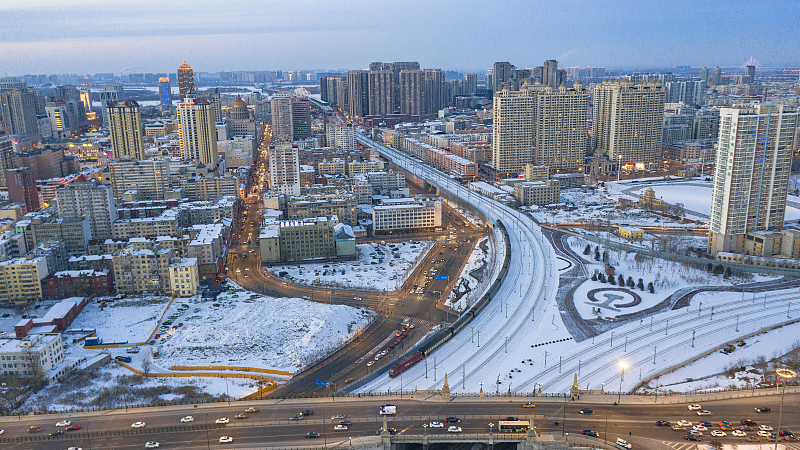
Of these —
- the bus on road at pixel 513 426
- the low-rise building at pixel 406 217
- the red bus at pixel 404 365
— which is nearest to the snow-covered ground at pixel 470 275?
the low-rise building at pixel 406 217

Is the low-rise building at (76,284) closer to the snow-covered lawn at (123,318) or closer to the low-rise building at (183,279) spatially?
the snow-covered lawn at (123,318)

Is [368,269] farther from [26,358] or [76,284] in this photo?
[26,358]

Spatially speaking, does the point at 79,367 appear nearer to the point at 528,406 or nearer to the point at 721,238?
the point at 528,406

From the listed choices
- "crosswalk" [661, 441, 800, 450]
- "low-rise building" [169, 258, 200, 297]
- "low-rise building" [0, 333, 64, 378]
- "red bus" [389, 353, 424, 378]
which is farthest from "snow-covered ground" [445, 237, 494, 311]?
"low-rise building" [0, 333, 64, 378]

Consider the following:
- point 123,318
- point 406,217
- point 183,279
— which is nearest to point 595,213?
point 406,217

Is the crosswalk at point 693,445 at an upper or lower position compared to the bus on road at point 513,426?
lower

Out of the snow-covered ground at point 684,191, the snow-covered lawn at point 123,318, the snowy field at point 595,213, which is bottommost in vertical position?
the snow-covered lawn at point 123,318

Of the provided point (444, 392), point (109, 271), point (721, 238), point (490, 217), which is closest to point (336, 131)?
point (490, 217)
